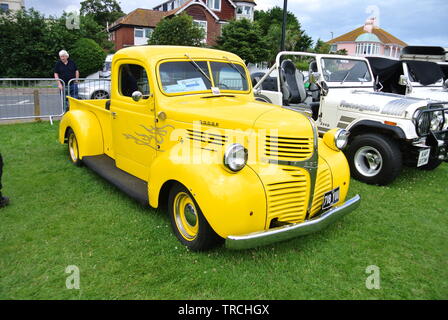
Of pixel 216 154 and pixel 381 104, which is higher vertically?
pixel 381 104

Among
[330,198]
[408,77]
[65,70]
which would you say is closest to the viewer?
[330,198]

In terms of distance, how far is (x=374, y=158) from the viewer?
5617 mm

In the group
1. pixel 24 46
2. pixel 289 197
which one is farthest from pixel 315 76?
pixel 24 46

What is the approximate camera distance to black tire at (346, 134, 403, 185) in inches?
210

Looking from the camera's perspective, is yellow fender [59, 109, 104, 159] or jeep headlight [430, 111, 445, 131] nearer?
yellow fender [59, 109, 104, 159]

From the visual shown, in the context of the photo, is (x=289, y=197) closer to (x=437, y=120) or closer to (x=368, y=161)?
(x=368, y=161)

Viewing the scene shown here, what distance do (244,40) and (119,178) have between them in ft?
86.4

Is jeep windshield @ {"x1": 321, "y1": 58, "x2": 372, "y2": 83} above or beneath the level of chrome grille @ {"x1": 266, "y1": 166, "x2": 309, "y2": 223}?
above

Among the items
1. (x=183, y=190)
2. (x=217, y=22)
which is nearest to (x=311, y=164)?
(x=183, y=190)

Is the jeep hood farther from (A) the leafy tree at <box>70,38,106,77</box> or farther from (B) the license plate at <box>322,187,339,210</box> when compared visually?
(A) the leafy tree at <box>70,38,106,77</box>

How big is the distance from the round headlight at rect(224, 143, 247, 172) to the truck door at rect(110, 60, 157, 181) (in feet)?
4.81

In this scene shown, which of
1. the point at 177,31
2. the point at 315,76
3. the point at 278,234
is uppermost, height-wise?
the point at 177,31

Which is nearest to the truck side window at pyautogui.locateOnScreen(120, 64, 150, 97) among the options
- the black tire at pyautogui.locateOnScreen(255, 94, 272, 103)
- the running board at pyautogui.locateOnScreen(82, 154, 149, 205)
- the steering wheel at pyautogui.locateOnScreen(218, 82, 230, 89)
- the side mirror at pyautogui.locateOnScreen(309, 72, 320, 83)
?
the steering wheel at pyautogui.locateOnScreen(218, 82, 230, 89)

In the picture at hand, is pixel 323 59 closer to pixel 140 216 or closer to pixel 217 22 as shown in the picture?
pixel 140 216
